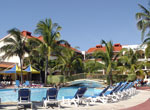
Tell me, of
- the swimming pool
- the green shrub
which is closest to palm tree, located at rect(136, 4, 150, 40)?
the swimming pool

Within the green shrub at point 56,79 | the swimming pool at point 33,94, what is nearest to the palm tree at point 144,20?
the swimming pool at point 33,94

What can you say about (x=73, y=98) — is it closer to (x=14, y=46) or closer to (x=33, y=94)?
(x=33, y=94)

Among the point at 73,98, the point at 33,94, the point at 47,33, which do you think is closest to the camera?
the point at 73,98

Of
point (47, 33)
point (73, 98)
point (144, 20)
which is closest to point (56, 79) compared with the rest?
point (47, 33)

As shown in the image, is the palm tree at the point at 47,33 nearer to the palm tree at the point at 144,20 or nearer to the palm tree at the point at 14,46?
the palm tree at the point at 14,46

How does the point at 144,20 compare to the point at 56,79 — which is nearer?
the point at 144,20

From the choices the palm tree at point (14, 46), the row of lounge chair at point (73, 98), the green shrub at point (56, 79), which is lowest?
the row of lounge chair at point (73, 98)

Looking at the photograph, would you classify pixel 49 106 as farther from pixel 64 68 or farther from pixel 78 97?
pixel 64 68

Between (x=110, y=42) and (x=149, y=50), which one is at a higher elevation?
(x=110, y=42)

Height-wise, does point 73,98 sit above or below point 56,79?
below

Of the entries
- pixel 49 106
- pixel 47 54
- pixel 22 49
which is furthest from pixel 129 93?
pixel 22 49

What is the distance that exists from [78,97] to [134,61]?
22194 mm

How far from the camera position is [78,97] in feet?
31.6

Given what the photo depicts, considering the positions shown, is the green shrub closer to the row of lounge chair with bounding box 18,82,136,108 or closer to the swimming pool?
the swimming pool
